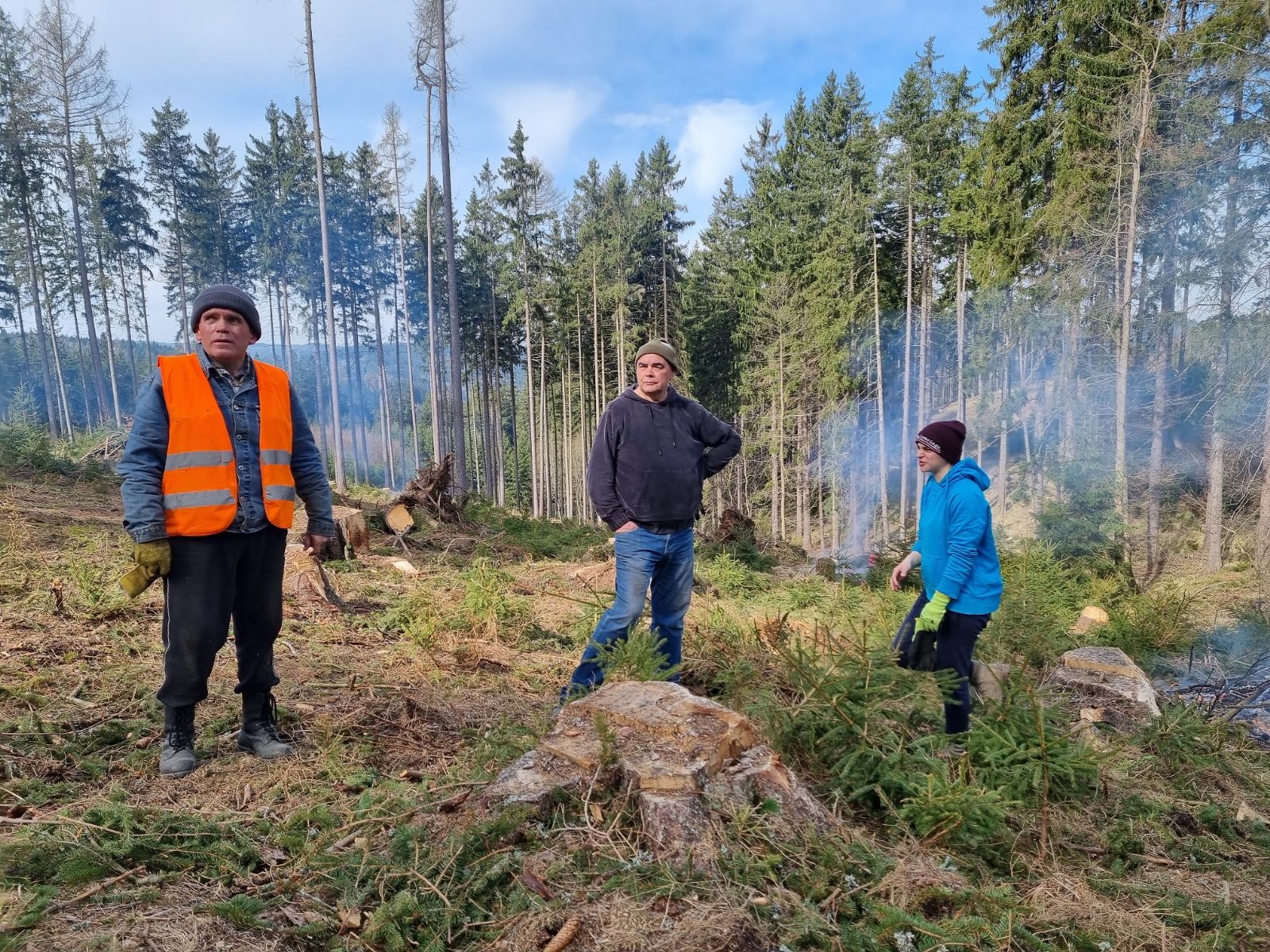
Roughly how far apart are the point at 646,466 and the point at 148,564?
2458 millimetres

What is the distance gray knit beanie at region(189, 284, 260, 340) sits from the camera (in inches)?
116

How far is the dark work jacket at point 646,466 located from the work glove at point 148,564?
6.87 feet

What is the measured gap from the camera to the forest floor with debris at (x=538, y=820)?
1.81 metres

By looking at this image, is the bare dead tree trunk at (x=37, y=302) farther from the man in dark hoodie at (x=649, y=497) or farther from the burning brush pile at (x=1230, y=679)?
the burning brush pile at (x=1230, y=679)

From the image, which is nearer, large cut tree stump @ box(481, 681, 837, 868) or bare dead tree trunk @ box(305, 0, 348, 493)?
large cut tree stump @ box(481, 681, 837, 868)

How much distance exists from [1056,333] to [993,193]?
13.2ft

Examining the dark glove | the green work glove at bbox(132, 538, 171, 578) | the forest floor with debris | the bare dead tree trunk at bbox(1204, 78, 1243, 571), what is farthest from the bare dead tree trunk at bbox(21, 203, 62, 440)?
the bare dead tree trunk at bbox(1204, 78, 1243, 571)

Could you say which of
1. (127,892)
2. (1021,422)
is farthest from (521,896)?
(1021,422)

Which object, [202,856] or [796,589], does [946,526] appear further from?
[796,589]

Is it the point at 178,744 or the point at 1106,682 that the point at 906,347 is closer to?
the point at 1106,682

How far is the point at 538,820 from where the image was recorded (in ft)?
7.26

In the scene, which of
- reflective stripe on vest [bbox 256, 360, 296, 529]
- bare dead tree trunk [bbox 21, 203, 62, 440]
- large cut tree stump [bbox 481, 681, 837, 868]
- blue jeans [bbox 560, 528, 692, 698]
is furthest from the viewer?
Result: bare dead tree trunk [bbox 21, 203, 62, 440]

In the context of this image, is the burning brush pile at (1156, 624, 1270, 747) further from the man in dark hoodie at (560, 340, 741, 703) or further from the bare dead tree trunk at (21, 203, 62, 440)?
the bare dead tree trunk at (21, 203, 62, 440)

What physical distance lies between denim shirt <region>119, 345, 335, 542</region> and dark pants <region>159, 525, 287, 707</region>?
0.12m
